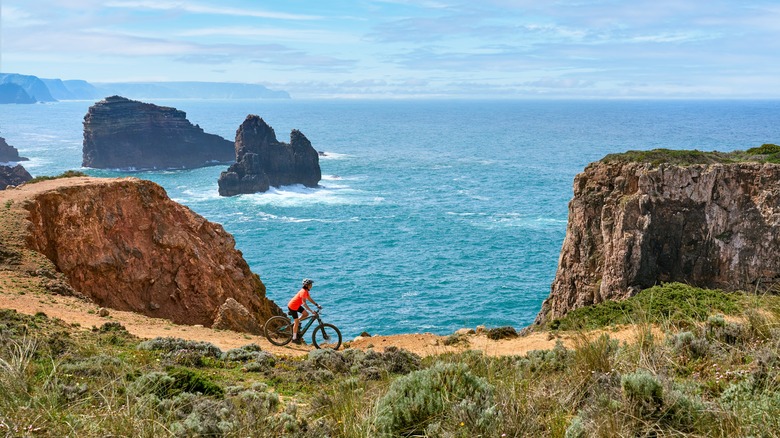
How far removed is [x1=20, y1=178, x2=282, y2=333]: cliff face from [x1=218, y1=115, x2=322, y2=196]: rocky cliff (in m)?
73.3

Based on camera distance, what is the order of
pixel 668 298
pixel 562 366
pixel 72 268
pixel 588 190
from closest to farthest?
pixel 562 366
pixel 668 298
pixel 72 268
pixel 588 190

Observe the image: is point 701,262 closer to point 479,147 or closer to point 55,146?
point 479,147

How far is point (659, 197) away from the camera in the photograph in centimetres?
3544

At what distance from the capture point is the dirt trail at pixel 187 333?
1964cm

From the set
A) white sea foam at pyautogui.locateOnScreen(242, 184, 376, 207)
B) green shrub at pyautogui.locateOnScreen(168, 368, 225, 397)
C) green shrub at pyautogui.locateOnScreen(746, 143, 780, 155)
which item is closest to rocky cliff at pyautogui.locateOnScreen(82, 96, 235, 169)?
white sea foam at pyautogui.locateOnScreen(242, 184, 376, 207)

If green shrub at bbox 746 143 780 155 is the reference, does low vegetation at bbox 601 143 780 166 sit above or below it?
below

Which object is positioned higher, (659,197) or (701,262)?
(659,197)

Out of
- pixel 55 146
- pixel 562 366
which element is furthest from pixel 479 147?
pixel 562 366

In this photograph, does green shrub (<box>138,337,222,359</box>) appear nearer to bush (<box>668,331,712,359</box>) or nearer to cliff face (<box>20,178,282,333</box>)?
cliff face (<box>20,178,282,333</box>)

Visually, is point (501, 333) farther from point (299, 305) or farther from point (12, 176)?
point (12, 176)

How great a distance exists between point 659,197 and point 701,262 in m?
4.08

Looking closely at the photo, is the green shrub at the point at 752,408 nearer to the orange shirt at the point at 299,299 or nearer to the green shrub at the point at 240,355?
the green shrub at the point at 240,355

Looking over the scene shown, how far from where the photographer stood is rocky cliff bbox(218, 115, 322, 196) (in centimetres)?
10488

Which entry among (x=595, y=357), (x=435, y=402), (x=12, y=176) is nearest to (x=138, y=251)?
(x=435, y=402)
